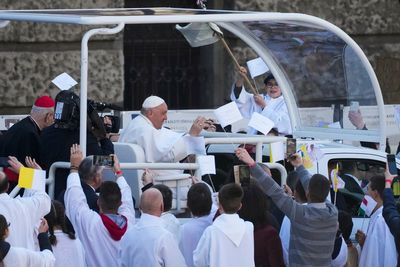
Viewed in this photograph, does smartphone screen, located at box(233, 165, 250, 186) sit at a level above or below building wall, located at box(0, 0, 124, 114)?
below

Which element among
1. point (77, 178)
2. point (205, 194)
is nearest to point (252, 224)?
point (205, 194)

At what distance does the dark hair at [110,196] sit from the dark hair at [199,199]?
454mm

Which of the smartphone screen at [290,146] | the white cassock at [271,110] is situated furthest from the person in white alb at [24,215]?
the white cassock at [271,110]

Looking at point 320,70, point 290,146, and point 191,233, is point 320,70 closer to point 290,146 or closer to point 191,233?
point 290,146

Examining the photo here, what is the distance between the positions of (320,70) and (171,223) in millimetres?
2428

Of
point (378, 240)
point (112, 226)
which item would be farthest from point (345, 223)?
point (112, 226)

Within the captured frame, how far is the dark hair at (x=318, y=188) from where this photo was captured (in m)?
9.63

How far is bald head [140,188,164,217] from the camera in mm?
9070

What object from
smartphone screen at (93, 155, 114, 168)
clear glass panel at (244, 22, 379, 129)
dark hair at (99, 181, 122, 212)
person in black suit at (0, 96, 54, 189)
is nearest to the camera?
dark hair at (99, 181, 122, 212)

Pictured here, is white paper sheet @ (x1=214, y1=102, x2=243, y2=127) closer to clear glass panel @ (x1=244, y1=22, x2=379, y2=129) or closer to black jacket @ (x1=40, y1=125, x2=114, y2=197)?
black jacket @ (x1=40, y1=125, x2=114, y2=197)

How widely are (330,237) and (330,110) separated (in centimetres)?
209

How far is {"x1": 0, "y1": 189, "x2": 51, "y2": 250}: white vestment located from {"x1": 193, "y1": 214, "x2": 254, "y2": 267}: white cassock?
39.9 inches

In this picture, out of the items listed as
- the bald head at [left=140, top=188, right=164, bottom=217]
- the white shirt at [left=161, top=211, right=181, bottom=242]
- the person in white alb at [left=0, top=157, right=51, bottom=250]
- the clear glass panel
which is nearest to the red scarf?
the white shirt at [left=161, top=211, right=181, bottom=242]

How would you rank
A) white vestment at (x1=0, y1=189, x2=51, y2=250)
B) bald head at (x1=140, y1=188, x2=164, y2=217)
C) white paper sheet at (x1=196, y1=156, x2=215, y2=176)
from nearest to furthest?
white vestment at (x1=0, y1=189, x2=51, y2=250) < bald head at (x1=140, y1=188, x2=164, y2=217) < white paper sheet at (x1=196, y1=156, x2=215, y2=176)
